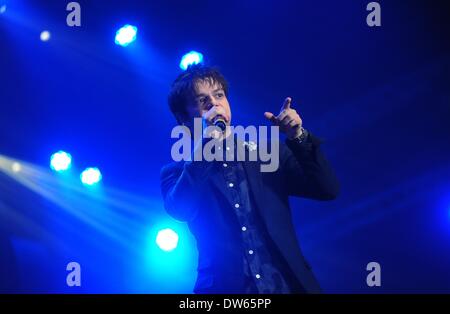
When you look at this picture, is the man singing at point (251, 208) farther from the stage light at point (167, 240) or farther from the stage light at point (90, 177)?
the stage light at point (90, 177)

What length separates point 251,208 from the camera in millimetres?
1423

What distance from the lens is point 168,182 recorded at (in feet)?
5.46

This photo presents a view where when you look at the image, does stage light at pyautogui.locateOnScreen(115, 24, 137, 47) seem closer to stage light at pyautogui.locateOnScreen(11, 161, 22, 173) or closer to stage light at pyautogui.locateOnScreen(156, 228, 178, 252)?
stage light at pyautogui.locateOnScreen(11, 161, 22, 173)

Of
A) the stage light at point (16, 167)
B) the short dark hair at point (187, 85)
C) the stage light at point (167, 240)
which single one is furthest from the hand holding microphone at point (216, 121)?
the stage light at point (16, 167)

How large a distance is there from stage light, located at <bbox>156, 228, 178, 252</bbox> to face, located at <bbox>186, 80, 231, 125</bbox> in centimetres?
121

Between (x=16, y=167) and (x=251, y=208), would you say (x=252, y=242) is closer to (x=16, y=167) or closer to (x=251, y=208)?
(x=251, y=208)

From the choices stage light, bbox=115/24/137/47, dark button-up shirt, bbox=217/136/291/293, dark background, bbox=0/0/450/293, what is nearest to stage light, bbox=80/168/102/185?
dark background, bbox=0/0/450/293

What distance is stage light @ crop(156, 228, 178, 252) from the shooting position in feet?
8.86

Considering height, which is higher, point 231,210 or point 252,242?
point 231,210

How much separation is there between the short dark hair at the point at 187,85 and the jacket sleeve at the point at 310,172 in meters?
0.44

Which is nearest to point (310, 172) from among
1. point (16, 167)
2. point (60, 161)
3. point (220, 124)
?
point (220, 124)

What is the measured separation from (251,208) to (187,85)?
0.55 meters
